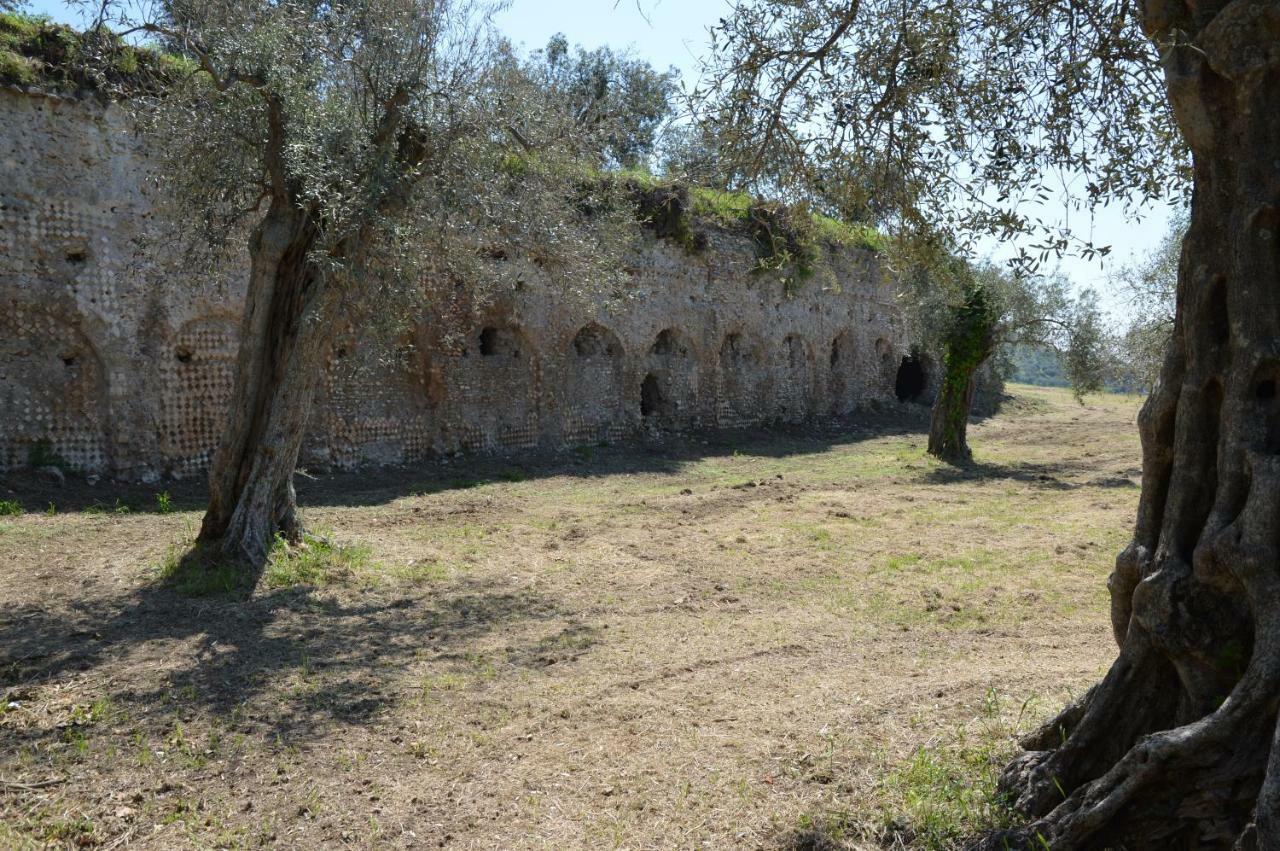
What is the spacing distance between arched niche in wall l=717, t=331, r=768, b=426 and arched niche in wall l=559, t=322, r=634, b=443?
3414mm

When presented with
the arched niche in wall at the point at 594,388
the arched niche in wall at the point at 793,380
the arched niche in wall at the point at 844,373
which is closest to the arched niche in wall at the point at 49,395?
the arched niche in wall at the point at 594,388

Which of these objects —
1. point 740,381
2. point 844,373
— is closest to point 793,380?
point 740,381

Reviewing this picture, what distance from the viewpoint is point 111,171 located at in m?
Answer: 12.1

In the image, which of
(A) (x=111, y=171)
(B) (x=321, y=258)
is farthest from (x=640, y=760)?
(A) (x=111, y=171)

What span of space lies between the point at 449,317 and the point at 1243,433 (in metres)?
13.9

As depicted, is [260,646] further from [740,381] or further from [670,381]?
[740,381]

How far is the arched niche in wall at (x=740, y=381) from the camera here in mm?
22234

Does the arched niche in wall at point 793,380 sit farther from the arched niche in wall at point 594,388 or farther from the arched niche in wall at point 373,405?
the arched niche in wall at point 373,405

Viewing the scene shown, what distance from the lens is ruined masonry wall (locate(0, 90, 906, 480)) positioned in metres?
11.6

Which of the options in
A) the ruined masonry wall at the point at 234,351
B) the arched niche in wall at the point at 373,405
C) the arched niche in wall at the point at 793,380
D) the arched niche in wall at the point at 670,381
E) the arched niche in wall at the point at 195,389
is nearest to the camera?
the ruined masonry wall at the point at 234,351

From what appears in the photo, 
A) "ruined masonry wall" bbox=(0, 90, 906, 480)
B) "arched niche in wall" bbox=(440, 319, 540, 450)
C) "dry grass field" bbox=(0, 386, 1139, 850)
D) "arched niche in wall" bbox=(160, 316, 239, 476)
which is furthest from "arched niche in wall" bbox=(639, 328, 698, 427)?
"arched niche in wall" bbox=(160, 316, 239, 476)

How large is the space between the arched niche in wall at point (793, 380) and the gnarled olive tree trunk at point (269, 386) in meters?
16.5

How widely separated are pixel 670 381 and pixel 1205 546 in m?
17.7

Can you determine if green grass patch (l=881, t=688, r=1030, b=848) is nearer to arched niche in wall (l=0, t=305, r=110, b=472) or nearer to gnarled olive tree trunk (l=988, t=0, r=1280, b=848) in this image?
gnarled olive tree trunk (l=988, t=0, r=1280, b=848)
